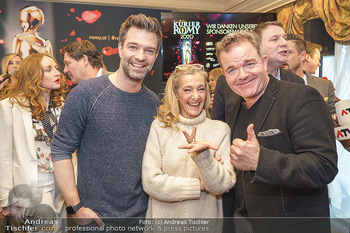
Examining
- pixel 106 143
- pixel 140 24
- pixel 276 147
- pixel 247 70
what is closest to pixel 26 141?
pixel 106 143

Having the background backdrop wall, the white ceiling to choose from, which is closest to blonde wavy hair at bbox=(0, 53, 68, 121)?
the background backdrop wall

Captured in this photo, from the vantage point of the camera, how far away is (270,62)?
2.50m

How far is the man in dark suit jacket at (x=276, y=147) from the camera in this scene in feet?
4.07

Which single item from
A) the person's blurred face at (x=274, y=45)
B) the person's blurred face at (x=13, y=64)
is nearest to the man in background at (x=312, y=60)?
the person's blurred face at (x=274, y=45)

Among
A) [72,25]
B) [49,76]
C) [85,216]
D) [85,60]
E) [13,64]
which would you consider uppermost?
[72,25]

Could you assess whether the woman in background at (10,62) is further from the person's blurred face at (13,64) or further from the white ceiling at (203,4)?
the white ceiling at (203,4)

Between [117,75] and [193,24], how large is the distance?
11.2 ft

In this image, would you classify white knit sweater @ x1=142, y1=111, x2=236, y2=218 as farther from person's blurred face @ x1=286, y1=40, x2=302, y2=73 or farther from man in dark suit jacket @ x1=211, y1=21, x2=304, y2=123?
person's blurred face @ x1=286, y1=40, x2=302, y2=73

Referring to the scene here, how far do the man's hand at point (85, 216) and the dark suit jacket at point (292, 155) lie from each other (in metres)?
0.81

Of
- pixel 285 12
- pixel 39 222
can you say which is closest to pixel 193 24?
pixel 285 12

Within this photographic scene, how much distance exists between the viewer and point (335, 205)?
4590 mm

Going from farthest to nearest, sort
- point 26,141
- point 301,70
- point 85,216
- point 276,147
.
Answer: point 301,70 < point 26,141 < point 85,216 < point 276,147

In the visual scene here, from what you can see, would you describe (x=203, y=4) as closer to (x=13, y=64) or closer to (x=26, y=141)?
(x=13, y=64)

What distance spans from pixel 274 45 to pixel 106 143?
1645mm
